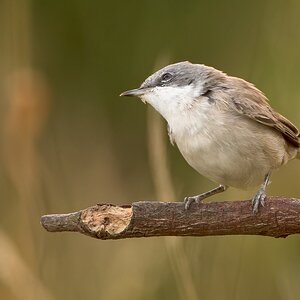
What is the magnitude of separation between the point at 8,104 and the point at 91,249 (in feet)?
2.29

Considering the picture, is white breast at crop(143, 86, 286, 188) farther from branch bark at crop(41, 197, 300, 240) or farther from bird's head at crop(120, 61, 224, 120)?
branch bark at crop(41, 197, 300, 240)

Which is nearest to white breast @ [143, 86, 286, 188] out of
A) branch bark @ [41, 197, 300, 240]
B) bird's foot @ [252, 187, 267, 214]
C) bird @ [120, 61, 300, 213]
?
bird @ [120, 61, 300, 213]

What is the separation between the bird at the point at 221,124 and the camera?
2.77 metres

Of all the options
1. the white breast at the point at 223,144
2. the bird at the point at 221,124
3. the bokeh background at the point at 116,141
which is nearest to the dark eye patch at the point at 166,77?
the bird at the point at 221,124

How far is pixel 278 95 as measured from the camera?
10.8 feet

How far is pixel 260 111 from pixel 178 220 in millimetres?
721

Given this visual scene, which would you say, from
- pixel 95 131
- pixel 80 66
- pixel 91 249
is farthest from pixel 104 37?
pixel 91 249

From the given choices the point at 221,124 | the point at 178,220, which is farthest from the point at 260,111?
the point at 178,220

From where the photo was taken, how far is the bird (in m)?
2.77

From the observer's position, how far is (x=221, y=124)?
9.09ft

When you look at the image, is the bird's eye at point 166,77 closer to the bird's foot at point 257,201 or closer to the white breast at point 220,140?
the white breast at point 220,140

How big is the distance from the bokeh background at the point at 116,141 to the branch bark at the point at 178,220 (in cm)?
33

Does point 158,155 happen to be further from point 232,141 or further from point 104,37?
point 104,37

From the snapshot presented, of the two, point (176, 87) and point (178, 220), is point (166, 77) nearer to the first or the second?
point (176, 87)
